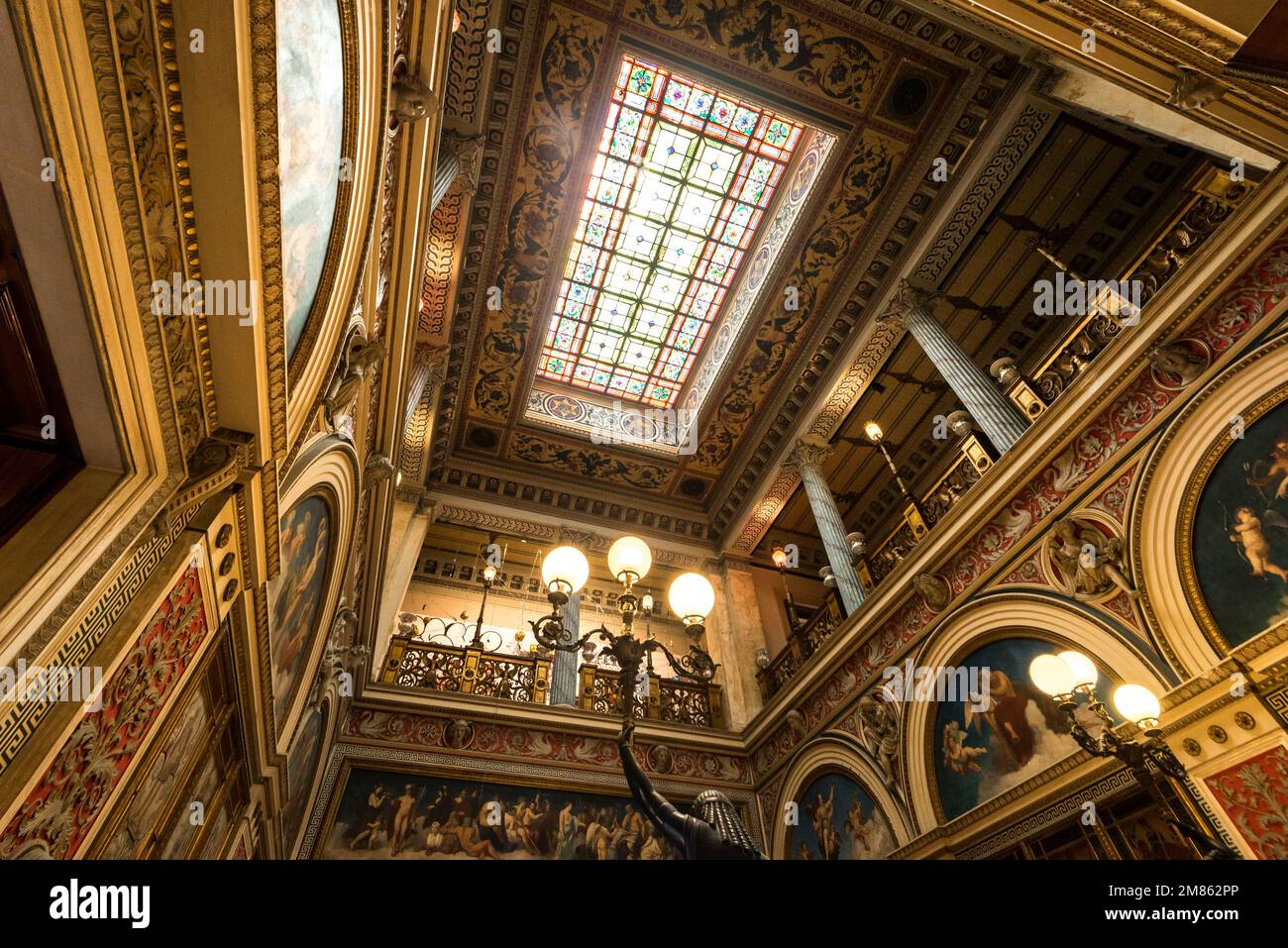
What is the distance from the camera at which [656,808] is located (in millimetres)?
1932

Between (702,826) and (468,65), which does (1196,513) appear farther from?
(468,65)

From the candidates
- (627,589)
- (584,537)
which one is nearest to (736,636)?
(584,537)

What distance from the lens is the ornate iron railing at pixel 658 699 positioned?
8.50 m

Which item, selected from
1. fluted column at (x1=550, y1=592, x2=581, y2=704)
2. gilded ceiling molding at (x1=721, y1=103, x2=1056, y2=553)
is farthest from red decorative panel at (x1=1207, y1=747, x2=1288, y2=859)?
gilded ceiling molding at (x1=721, y1=103, x2=1056, y2=553)

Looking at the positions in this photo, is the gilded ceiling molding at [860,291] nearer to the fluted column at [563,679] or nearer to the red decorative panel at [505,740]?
the fluted column at [563,679]

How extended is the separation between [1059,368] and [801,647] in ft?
15.7

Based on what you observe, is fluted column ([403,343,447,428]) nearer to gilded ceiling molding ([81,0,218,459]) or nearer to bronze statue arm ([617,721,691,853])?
gilded ceiling molding ([81,0,218,459])

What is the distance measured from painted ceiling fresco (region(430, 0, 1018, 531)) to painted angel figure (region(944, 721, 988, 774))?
576 centimetres

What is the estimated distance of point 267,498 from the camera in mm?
2465

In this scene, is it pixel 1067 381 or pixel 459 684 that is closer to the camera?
pixel 1067 381

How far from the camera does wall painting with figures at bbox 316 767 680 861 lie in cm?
660
